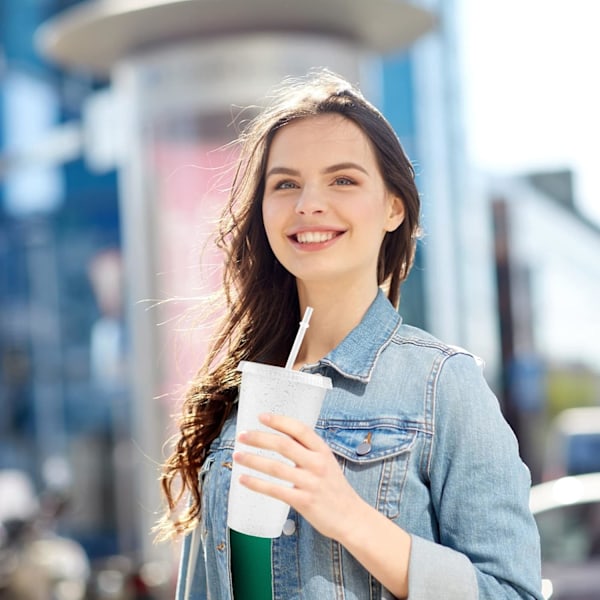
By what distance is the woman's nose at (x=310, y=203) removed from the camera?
1.56m

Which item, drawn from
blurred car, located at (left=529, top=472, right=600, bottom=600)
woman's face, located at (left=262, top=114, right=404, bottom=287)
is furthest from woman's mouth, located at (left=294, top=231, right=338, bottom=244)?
blurred car, located at (left=529, top=472, right=600, bottom=600)

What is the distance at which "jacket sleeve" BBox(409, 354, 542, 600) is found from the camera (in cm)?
140

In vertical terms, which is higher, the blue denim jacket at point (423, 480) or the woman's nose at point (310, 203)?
the woman's nose at point (310, 203)

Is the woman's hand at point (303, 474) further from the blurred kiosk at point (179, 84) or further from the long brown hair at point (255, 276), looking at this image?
the blurred kiosk at point (179, 84)

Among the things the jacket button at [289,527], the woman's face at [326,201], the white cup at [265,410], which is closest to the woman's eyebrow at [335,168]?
the woman's face at [326,201]

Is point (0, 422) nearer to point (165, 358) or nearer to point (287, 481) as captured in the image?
point (165, 358)

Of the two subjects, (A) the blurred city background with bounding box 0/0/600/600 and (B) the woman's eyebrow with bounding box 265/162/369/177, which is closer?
(B) the woman's eyebrow with bounding box 265/162/369/177

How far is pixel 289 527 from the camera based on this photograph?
4.98 feet

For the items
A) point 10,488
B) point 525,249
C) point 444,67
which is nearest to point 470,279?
point 525,249

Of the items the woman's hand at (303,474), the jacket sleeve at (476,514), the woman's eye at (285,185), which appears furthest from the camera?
the woman's eye at (285,185)

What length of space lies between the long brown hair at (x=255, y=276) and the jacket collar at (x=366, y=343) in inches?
5.3

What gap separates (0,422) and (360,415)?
9.69 meters

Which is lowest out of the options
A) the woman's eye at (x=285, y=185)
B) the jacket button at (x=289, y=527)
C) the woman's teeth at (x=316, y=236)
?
the jacket button at (x=289, y=527)

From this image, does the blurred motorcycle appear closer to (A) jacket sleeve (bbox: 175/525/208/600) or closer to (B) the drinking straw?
(A) jacket sleeve (bbox: 175/525/208/600)
